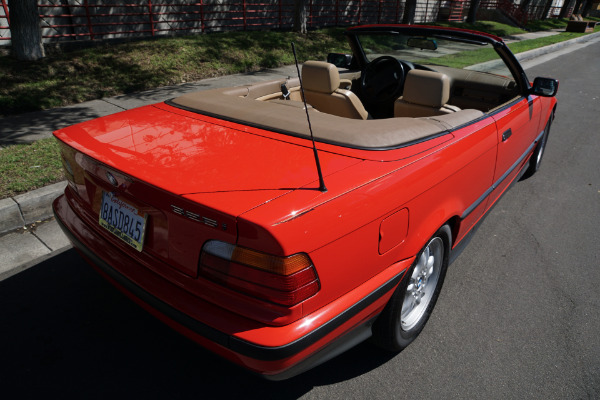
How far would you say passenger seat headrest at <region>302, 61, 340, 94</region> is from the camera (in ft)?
10.3

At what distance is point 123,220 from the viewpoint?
1981mm

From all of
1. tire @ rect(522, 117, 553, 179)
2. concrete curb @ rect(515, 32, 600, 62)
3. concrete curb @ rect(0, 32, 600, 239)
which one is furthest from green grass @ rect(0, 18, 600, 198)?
tire @ rect(522, 117, 553, 179)

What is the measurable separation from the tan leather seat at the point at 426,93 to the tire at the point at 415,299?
3.12 feet

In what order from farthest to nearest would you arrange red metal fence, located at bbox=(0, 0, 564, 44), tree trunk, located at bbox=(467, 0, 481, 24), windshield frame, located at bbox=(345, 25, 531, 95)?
tree trunk, located at bbox=(467, 0, 481, 24)
red metal fence, located at bbox=(0, 0, 564, 44)
windshield frame, located at bbox=(345, 25, 531, 95)

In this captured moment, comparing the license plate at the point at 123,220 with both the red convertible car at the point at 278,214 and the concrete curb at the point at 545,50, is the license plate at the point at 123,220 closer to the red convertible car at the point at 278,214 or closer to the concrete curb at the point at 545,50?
the red convertible car at the point at 278,214

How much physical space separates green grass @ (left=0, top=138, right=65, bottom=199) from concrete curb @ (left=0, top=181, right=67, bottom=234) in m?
0.12

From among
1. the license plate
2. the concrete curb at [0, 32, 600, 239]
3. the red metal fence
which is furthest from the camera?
the red metal fence

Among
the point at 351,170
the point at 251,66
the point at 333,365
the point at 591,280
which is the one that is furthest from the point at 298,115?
the point at 251,66

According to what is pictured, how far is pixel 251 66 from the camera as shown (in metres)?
10.1

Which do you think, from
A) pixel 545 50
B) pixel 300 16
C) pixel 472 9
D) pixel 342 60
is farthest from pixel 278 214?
pixel 472 9

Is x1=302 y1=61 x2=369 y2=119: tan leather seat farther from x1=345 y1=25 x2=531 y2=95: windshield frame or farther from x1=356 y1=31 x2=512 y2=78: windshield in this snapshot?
x1=345 y1=25 x2=531 y2=95: windshield frame

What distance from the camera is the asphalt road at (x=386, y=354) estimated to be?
2.18 m

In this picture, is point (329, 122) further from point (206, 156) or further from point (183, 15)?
point (183, 15)

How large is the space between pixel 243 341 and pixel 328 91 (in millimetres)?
2093
